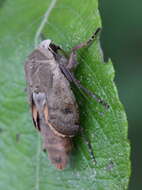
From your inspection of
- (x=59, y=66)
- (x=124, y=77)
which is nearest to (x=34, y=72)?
(x=59, y=66)

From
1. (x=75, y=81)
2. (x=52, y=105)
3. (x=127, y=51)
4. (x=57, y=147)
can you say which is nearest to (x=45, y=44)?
(x=75, y=81)

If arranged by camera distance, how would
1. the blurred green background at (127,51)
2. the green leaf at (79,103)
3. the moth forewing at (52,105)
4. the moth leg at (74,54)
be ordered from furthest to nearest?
the blurred green background at (127,51), the moth forewing at (52,105), the moth leg at (74,54), the green leaf at (79,103)

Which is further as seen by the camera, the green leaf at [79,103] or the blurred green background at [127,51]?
the blurred green background at [127,51]

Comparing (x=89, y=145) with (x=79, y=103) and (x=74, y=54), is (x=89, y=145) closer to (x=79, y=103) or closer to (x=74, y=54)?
(x=79, y=103)

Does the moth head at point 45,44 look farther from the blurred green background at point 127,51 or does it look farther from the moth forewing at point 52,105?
the blurred green background at point 127,51

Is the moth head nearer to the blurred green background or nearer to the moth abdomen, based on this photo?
the moth abdomen

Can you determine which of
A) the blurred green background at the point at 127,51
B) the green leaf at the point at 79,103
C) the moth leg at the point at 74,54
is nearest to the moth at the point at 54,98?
the moth leg at the point at 74,54

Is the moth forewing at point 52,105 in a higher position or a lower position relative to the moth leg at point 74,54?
lower
